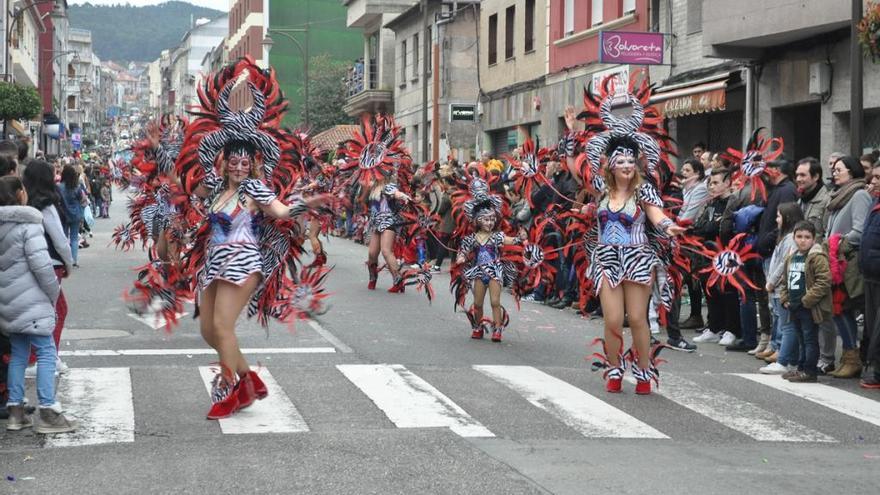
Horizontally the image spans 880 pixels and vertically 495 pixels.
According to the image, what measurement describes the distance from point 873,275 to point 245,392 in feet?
17.5

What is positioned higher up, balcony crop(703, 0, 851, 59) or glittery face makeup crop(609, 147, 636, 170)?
balcony crop(703, 0, 851, 59)

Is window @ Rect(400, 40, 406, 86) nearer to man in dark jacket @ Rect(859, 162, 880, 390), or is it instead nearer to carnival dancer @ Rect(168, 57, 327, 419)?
man in dark jacket @ Rect(859, 162, 880, 390)

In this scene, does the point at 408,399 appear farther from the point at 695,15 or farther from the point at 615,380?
the point at 695,15

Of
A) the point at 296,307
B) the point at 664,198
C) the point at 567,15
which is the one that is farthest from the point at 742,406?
the point at 567,15

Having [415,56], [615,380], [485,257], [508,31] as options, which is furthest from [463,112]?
[615,380]

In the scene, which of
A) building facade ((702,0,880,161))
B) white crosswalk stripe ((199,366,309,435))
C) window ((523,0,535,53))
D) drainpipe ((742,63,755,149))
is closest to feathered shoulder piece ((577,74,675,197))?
white crosswalk stripe ((199,366,309,435))

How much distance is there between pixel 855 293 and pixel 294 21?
64.8m

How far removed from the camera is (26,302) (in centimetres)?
786

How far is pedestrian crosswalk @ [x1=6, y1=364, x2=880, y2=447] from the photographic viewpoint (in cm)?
807

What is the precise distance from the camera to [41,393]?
25.8 ft

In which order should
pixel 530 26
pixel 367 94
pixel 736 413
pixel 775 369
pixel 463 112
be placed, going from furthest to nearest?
pixel 367 94 → pixel 463 112 → pixel 530 26 → pixel 775 369 → pixel 736 413

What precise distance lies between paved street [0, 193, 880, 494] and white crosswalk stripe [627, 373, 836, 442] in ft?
0.07

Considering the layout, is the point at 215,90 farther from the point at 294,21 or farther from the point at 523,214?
the point at 294,21

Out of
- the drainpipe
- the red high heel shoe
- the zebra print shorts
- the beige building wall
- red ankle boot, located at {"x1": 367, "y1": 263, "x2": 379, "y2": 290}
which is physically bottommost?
the red high heel shoe
